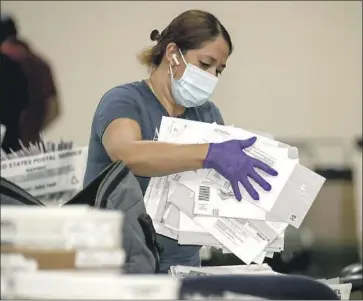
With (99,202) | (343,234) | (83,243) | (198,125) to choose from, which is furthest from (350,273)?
(83,243)

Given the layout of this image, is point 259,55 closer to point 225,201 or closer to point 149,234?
point 225,201

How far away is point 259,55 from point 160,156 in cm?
175

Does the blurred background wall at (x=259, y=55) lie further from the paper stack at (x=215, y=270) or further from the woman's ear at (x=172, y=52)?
the paper stack at (x=215, y=270)

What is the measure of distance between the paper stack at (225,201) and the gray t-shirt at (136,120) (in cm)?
5


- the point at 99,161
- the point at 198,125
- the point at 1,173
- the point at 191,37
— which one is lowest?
the point at 1,173

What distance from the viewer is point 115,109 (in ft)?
4.83

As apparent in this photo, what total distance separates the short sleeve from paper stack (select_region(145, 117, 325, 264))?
3.2 inches

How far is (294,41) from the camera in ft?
9.93

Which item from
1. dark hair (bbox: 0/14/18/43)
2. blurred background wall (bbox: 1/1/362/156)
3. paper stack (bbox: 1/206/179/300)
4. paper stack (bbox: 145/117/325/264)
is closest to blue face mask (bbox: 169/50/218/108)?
paper stack (bbox: 145/117/325/264)

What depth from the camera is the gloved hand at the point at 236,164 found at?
142 cm

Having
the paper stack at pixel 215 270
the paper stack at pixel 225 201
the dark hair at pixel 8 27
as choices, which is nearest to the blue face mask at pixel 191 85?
the paper stack at pixel 225 201

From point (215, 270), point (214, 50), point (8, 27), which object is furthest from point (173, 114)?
point (8, 27)

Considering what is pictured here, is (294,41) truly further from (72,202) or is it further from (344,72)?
(72,202)

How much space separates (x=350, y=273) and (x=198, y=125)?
3.61ft
